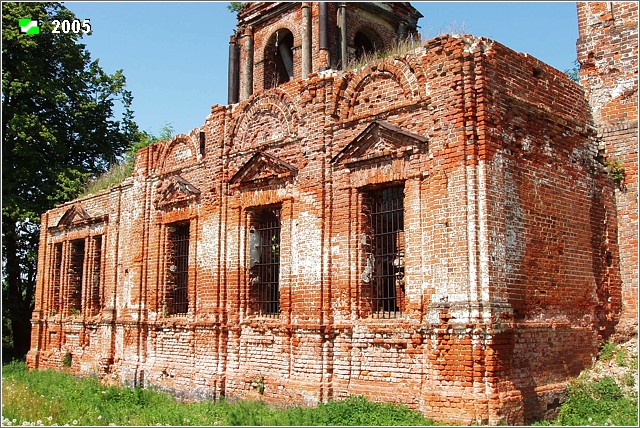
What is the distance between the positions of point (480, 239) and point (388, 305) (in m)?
1.96

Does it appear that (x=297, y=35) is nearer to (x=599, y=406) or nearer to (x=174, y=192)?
(x=174, y=192)

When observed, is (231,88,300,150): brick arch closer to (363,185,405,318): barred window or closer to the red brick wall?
the red brick wall

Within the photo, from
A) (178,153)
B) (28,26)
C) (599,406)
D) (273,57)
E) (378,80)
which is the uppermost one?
(28,26)

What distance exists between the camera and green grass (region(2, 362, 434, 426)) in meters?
8.59

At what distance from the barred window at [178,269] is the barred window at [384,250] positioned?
5.15 meters

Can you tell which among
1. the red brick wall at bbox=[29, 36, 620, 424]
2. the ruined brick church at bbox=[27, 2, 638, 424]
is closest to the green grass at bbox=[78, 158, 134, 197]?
the ruined brick church at bbox=[27, 2, 638, 424]

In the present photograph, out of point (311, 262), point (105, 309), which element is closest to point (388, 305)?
point (311, 262)

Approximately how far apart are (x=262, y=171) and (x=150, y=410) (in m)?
4.59

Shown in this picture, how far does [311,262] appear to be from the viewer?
10195 mm

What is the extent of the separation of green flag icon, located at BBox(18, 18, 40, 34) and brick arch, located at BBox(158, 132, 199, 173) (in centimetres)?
965

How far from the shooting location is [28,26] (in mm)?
20641

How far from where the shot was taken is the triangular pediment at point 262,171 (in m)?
11.0

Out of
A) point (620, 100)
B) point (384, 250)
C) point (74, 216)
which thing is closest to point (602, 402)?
point (384, 250)

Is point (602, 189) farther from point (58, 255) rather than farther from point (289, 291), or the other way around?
point (58, 255)
